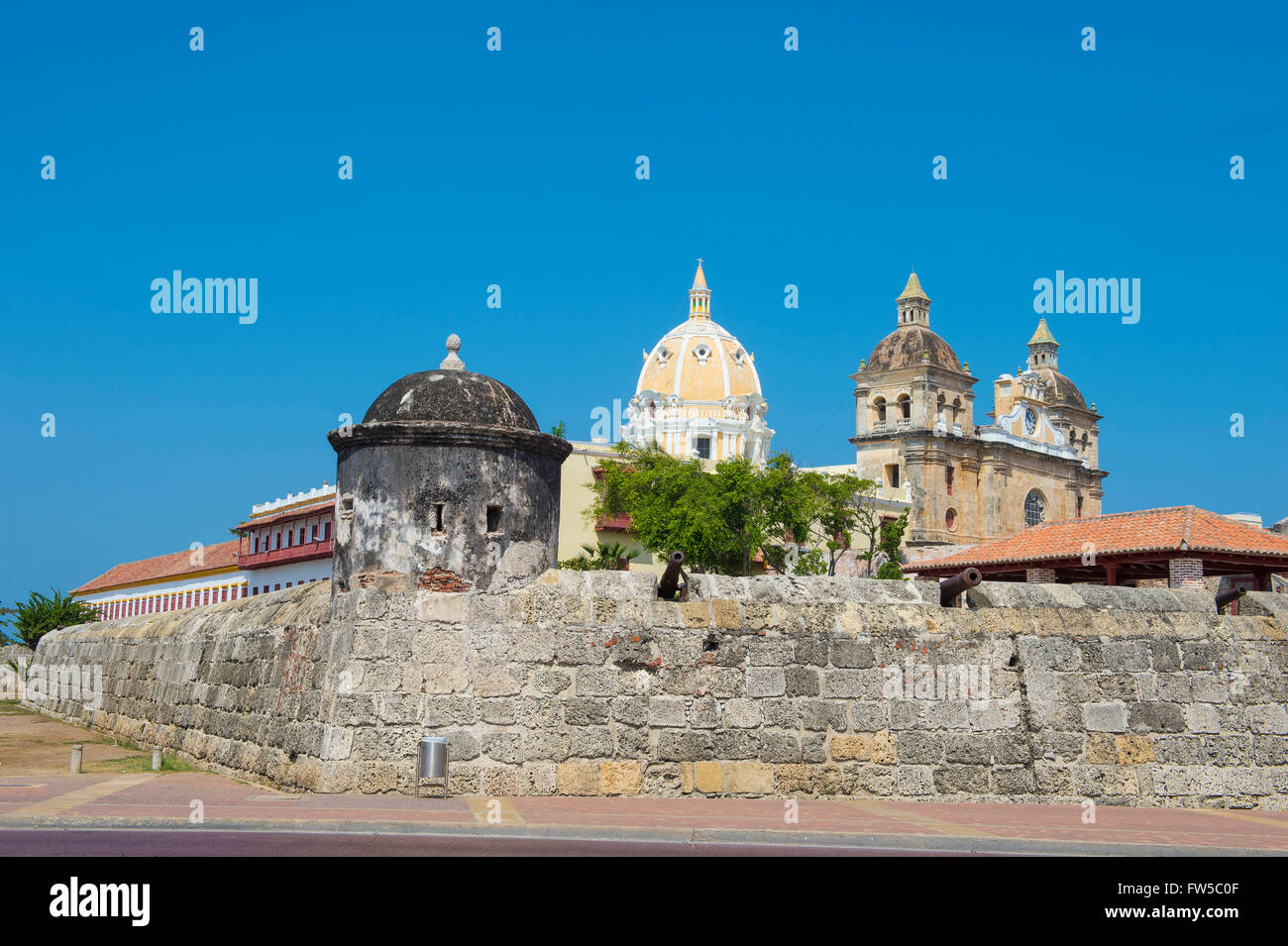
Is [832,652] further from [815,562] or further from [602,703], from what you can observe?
[815,562]

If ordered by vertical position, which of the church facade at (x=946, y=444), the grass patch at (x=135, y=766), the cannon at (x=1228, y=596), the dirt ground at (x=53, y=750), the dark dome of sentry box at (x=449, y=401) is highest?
the church facade at (x=946, y=444)

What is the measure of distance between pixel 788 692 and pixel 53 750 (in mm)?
12175

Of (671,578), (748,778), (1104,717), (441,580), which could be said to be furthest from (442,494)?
(1104,717)

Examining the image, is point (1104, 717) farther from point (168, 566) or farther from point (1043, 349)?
A: point (1043, 349)

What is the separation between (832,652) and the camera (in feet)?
39.0

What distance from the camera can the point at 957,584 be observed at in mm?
12016

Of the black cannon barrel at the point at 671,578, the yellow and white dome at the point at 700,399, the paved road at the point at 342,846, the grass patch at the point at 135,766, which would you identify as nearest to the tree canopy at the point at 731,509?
the yellow and white dome at the point at 700,399

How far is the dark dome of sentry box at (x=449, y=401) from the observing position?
40.9 feet

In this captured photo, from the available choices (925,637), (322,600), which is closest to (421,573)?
(322,600)

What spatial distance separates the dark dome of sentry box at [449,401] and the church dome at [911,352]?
68342 millimetres

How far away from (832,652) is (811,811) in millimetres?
1666

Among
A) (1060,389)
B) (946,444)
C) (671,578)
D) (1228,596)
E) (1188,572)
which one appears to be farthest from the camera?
(1060,389)

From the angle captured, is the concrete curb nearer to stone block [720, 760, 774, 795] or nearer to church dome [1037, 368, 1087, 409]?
stone block [720, 760, 774, 795]

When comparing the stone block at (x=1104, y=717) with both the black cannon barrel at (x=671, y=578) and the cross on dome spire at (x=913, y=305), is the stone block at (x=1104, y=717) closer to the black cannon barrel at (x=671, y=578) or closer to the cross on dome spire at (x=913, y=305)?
the black cannon barrel at (x=671, y=578)
